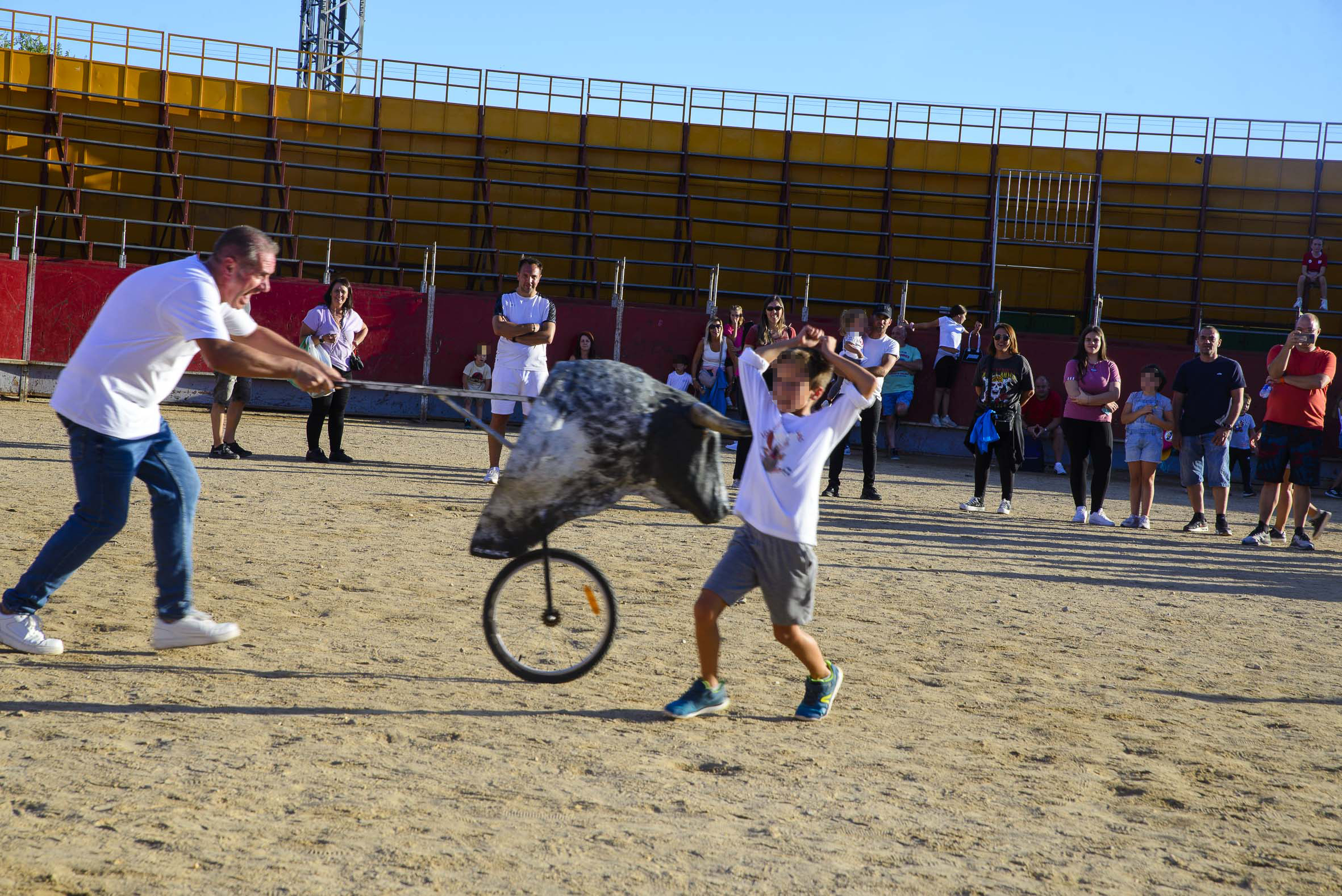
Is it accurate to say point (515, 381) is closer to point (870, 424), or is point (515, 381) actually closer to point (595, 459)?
point (870, 424)

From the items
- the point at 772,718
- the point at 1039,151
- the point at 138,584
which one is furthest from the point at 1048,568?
the point at 1039,151

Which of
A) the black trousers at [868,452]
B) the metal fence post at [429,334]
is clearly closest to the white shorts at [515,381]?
the black trousers at [868,452]

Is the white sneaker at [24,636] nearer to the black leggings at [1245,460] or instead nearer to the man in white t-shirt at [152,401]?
the man in white t-shirt at [152,401]

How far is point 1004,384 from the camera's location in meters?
10.8

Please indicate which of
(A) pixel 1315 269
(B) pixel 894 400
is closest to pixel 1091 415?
(B) pixel 894 400

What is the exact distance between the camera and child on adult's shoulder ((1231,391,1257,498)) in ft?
48.5

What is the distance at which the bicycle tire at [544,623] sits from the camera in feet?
15.9

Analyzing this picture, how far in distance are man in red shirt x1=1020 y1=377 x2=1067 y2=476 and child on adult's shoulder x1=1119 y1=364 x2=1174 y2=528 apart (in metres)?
5.27

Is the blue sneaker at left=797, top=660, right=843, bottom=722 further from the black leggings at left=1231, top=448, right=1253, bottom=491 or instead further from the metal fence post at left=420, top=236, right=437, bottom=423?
the metal fence post at left=420, top=236, right=437, bottom=423

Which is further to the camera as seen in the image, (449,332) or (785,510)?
(449,332)

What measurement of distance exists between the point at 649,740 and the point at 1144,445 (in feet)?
26.5

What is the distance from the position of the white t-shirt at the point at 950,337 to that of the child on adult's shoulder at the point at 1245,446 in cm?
409

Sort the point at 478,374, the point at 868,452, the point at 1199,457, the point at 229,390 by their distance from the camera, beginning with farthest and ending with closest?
the point at 478,374
the point at 868,452
the point at 229,390
the point at 1199,457

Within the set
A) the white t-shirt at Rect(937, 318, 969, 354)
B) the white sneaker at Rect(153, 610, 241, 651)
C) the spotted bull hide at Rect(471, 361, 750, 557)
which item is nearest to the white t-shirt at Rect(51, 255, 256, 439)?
A: the white sneaker at Rect(153, 610, 241, 651)
